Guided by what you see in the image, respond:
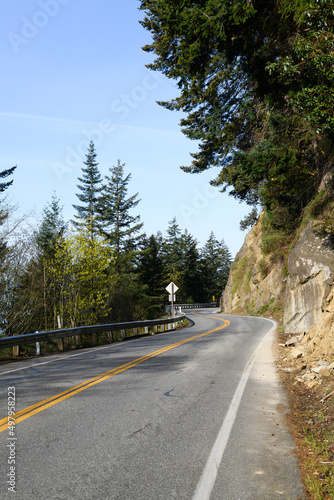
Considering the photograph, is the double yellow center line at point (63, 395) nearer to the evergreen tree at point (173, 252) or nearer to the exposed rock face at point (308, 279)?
the exposed rock face at point (308, 279)

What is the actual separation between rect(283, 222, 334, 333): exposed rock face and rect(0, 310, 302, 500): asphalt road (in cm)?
814

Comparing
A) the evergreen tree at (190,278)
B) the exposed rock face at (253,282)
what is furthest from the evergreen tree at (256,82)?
the evergreen tree at (190,278)

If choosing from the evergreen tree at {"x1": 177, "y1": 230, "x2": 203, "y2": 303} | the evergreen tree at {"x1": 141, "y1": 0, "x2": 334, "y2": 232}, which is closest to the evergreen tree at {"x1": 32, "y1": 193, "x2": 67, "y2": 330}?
the evergreen tree at {"x1": 141, "y1": 0, "x2": 334, "y2": 232}

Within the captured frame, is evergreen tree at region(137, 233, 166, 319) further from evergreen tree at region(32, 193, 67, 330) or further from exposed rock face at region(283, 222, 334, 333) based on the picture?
exposed rock face at region(283, 222, 334, 333)

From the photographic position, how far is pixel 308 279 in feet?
55.1

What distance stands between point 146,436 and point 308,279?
13822mm

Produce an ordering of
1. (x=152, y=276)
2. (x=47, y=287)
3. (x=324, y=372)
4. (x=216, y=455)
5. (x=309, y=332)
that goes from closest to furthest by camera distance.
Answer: (x=216, y=455)
(x=324, y=372)
(x=309, y=332)
(x=47, y=287)
(x=152, y=276)

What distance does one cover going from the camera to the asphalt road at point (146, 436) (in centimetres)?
353

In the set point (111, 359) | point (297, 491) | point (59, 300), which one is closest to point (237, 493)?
point (297, 491)

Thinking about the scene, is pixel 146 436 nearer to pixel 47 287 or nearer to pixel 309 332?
pixel 309 332

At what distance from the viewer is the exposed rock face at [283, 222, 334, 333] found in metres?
16.0

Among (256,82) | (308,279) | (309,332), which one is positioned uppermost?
(256,82)

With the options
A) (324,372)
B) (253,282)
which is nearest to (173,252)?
(253,282)

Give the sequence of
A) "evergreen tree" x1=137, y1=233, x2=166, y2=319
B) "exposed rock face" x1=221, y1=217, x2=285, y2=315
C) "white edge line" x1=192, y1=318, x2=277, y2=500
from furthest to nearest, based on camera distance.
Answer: "evergreen tree" x1=137, y1=233, x2=166, y2=319
"exposed rock face" x1=221, y1=217, x2=285, y2=315
"white edge line" x1=192, y1=318, x2=277, y2=500
